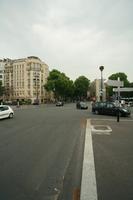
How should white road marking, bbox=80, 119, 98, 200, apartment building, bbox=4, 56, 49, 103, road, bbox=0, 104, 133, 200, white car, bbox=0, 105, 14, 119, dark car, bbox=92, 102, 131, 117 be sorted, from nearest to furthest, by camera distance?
white road marking, bbox=80, 119, 98, 200 → road, bbox=0, 104, 133, 200 → white car, bbox=0, 105, 14, 119 → dark car, bbox=92, 102, 131, 117 → apartment building, bbox=4, 56, 49, 103

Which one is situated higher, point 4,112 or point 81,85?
point 81,85

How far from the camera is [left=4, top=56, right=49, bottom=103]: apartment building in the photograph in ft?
478

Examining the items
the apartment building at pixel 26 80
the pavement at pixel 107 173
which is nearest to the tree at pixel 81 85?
the apartment building at pixel 26 80

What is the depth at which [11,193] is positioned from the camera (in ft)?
16.7

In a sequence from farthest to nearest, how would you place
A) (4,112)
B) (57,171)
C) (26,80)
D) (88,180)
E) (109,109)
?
(26,80) → (109,109) → (4,112) → (57,171) → (88,180)

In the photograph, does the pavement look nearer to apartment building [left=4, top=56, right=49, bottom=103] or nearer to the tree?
apartment building [left=4, top=56, right=49, bottom=103]

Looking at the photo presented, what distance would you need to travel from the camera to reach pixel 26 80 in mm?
146875

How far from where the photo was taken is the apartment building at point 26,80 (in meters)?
146

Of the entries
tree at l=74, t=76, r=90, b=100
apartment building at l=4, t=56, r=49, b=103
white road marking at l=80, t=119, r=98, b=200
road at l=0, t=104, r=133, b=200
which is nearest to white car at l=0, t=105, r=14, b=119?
road at l=0, t=104, r=133, b=200

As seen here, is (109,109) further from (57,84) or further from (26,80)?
(26,80)

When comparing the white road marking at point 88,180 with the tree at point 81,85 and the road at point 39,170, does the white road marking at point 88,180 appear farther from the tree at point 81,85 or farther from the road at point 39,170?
the tree at point 81,85

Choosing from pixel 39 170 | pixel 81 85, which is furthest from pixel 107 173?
pixel 81 85

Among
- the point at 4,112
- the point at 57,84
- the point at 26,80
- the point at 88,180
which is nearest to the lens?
the point at 88,180

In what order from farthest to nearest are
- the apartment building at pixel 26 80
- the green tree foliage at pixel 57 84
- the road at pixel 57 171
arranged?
the apartment building at pixel 26 80 → the green tree foliage at pixel 57 84 → the road at pixel 57 171
